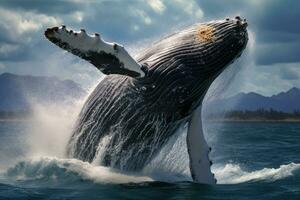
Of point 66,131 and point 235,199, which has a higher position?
point 66,131

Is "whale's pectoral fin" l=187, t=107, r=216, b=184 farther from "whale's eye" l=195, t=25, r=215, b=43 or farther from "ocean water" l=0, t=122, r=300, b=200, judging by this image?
"whale's eye" l=195, t=25, r=215, b=43

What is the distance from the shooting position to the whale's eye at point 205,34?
36.8ft

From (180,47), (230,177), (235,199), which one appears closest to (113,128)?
(180,47)

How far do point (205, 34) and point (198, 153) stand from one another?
93.5 inches

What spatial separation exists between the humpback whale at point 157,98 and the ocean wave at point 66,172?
0.26 meters

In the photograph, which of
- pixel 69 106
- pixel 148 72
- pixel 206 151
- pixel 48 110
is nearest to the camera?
pixel 148 72

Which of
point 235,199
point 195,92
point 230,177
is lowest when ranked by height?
point 235,199

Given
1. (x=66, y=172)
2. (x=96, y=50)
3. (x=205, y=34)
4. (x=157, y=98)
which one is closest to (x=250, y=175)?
(x=157, y=98)

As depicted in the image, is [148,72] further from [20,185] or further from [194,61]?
[20,185]

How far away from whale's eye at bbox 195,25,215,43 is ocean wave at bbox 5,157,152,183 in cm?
285

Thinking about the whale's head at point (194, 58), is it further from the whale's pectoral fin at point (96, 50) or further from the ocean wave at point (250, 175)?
the ocean wave at point (250, 175)

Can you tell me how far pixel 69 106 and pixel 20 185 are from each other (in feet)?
8.37

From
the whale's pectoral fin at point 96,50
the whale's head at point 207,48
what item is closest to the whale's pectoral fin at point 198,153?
the whale's head at point 207,48

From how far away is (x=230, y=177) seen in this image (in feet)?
45.8
